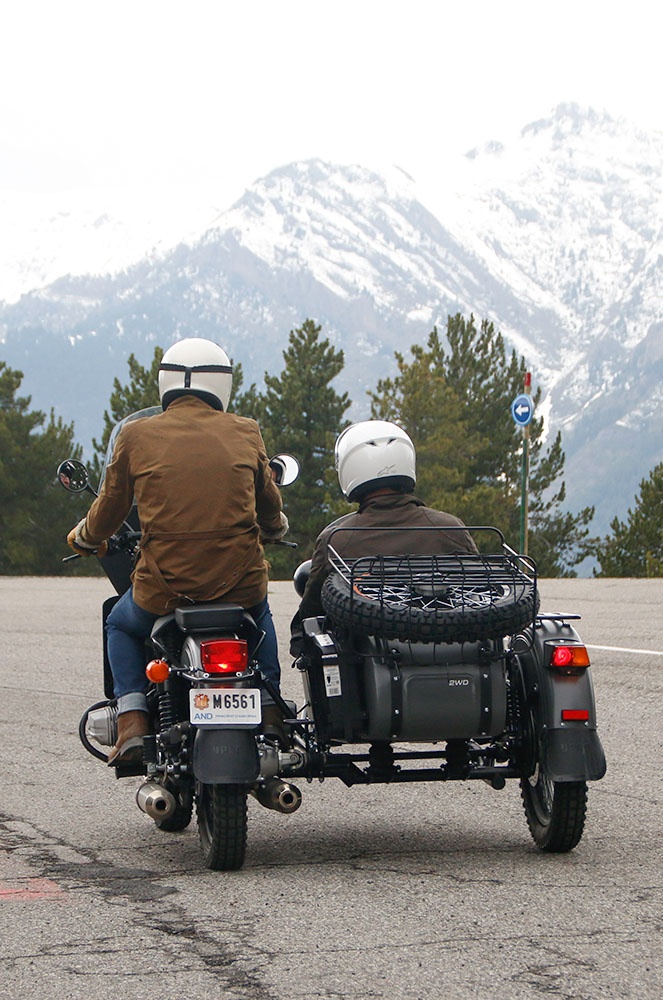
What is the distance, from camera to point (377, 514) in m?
5.68

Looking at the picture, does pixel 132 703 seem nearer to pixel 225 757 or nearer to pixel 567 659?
pixel 225 757

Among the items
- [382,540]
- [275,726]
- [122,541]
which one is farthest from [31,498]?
[275,726]

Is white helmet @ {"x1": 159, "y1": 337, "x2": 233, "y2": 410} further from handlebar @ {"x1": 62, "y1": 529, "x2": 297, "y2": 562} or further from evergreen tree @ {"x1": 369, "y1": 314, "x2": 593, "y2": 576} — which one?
evergreen tree @ {"x1": 369, "y1": 314, "x2": 593, "y2": 576}

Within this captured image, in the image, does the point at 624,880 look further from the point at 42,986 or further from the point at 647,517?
the point at 647,517

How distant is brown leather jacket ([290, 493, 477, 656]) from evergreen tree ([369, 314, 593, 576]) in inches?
1780

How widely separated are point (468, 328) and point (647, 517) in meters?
12.6

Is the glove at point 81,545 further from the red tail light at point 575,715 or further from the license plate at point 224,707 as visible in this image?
the red tail light at point 575,715

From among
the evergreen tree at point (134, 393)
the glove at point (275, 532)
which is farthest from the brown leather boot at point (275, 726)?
the evergreen tree at point (134, 393)

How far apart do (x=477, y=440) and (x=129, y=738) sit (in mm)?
51831

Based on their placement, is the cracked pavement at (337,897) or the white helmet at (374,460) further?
the white helmet at (374,460)

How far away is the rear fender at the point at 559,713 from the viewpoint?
5.08m

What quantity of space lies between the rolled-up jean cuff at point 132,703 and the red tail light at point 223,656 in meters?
0.52

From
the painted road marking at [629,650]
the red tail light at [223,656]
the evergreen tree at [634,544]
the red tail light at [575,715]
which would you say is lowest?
the evergreen tree at [634,544]

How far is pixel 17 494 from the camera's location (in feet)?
174
